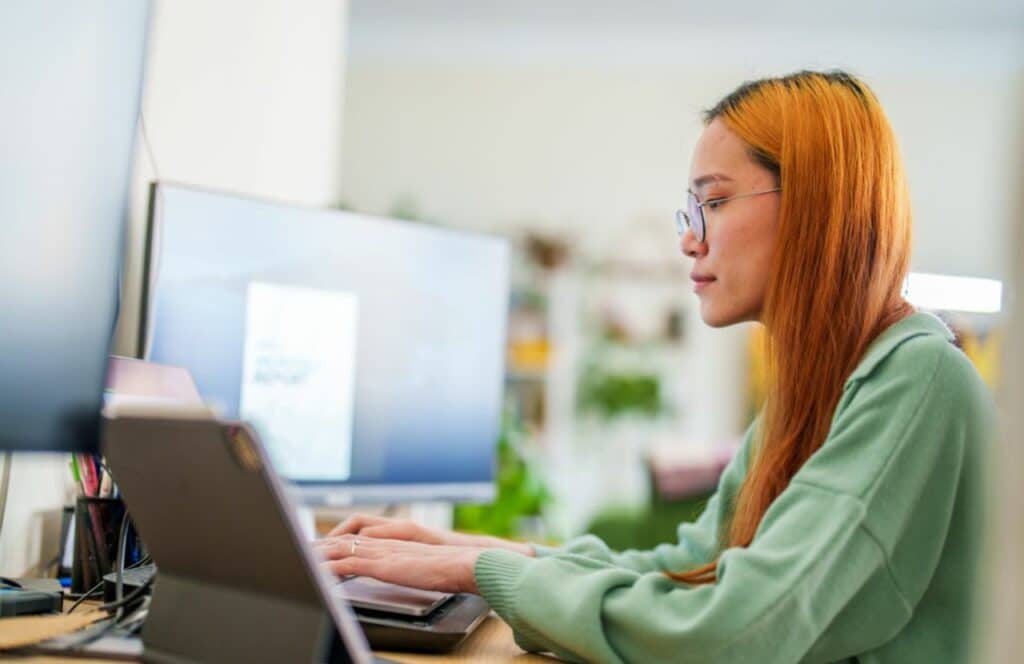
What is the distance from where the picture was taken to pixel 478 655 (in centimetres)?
89

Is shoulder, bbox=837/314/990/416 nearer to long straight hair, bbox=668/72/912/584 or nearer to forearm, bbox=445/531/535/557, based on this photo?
long straight hair, bbox=668/72/912/584

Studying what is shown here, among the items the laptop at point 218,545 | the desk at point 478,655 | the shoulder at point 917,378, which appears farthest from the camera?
the shoulder at point 917,378

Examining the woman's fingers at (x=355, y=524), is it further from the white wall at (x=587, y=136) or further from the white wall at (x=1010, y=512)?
the white wall at (x=587, y=136)

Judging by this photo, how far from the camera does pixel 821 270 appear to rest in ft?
3.22

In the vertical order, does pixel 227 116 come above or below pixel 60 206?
above

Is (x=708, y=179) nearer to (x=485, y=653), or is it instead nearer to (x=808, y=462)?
(x=808, y=462)

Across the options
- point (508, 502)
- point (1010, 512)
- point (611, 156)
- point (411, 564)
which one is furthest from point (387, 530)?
point (611, 156)

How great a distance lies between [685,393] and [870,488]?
4.85 meters

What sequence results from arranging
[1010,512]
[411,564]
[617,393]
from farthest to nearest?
[617,393]
[411,564]
[1010,512]

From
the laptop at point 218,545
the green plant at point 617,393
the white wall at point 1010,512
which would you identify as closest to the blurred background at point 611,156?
the green plant at point 617,393

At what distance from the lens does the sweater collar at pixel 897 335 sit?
2.89ft

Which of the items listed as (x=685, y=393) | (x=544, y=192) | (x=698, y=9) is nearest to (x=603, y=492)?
(x=685, y=393)

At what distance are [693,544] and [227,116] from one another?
1.04m

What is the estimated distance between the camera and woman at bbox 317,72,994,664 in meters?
0.78
